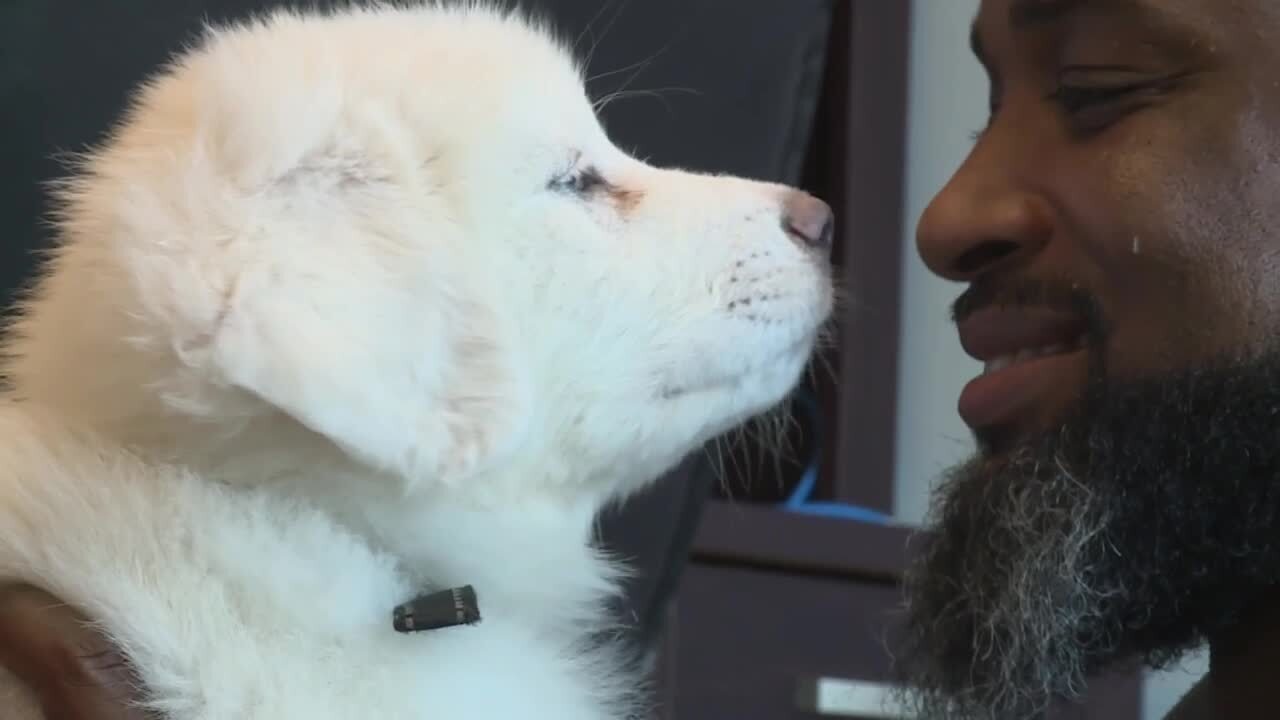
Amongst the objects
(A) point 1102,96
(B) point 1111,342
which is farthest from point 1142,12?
(B) point 1111,342

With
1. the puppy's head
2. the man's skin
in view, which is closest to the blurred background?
the puppy's head

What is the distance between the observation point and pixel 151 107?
0.95 m

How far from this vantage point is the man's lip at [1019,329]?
1.02 m

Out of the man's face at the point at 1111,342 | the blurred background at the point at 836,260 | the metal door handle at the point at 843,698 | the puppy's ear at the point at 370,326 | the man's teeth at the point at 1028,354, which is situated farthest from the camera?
the metal door handle at the point at 843,698

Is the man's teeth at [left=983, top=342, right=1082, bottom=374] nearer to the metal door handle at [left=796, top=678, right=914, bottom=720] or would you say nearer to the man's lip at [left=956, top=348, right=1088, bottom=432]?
the man's lip at [left=956, top=348, right=1088, bottom=432]

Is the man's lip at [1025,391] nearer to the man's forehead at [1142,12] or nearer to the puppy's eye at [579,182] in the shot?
the man's forehead at [1142,12]

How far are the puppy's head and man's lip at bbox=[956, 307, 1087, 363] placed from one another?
14 centimetres

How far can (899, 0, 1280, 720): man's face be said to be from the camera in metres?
0.93

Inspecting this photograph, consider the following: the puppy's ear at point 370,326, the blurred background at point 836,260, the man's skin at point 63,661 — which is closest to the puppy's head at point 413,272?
the puppy's ear at point 370,326

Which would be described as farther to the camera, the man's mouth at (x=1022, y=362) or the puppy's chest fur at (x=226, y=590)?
the man's mouth at (x=1022, y=362)

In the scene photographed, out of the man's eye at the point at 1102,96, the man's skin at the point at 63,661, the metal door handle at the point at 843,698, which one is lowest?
the metal door handle at the point at 843,698

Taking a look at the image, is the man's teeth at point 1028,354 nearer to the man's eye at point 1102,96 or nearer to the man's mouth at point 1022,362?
the man's mouth at point 1022,362

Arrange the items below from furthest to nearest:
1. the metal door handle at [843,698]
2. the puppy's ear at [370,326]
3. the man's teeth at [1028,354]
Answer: the metal door handle at [843,698] → the man's teeth at [1028,354] → the puppy's ear at [370,326]

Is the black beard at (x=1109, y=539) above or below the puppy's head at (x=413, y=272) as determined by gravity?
below
